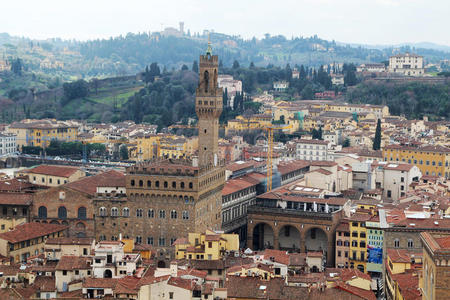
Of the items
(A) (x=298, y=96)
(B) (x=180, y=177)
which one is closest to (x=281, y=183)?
(B) (x=180, y=177)

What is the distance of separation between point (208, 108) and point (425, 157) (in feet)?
109

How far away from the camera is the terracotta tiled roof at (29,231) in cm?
4893

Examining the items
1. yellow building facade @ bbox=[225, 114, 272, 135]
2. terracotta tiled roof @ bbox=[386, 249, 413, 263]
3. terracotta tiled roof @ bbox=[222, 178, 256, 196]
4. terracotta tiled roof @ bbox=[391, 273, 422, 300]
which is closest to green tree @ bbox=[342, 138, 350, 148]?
yellow building facade @ bbox=[225, 114, 272, 135]

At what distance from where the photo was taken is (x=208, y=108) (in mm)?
58469

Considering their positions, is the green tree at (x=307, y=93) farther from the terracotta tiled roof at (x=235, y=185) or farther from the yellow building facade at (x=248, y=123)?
the terracotta tiled roof at (x=235, y=185)

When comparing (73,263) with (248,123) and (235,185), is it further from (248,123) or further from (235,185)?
(248,123)

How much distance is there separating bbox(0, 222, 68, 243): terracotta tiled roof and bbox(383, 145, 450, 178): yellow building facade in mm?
42583

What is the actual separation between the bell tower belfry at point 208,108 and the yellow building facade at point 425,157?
3163 centimetres

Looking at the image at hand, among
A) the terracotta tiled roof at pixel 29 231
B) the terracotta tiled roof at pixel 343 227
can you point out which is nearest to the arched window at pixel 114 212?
the terracotta tiled roof at pixel 29 231

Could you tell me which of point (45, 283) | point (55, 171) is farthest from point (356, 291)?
point (55, 171)

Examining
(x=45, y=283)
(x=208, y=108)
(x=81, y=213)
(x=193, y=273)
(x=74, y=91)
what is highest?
(x=208, y=108)

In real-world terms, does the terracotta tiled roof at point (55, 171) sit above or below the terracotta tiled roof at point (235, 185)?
above

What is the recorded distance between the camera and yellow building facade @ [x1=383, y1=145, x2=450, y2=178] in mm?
81500

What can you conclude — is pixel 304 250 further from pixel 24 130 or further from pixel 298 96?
pixel 298 96
